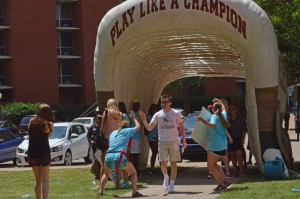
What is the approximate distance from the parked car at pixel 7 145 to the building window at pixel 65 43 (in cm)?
3510

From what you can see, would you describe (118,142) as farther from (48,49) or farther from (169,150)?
(48,49)

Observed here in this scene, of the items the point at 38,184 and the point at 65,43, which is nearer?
the point at 38,184

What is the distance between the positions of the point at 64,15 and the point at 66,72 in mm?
5226

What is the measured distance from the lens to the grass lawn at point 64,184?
491 inches

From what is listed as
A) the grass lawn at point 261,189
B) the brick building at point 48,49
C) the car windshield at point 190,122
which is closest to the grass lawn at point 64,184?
the grass lawn at point 261,189

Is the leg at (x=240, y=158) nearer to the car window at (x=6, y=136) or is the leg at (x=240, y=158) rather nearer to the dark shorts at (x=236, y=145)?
the dark shorts at (x=236, y=145)

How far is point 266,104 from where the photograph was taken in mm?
14117

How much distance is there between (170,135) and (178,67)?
300 inches

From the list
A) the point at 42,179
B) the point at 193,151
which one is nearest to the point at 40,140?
the point at 42,179

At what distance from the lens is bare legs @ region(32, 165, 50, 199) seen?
1042 centimetres

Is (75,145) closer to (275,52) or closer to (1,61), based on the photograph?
(275,52)

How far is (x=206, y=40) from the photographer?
1535 centimetres

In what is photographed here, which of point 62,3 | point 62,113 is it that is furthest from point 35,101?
point 62,3

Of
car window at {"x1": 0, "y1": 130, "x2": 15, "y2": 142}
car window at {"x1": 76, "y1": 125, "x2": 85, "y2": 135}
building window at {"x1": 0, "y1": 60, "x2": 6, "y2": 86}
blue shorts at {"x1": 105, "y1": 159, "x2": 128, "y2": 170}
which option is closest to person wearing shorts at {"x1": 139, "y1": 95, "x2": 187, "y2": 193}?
blue shorts at {"x1": 105, "y1": 159, "x2": 128, "y2": 170}
